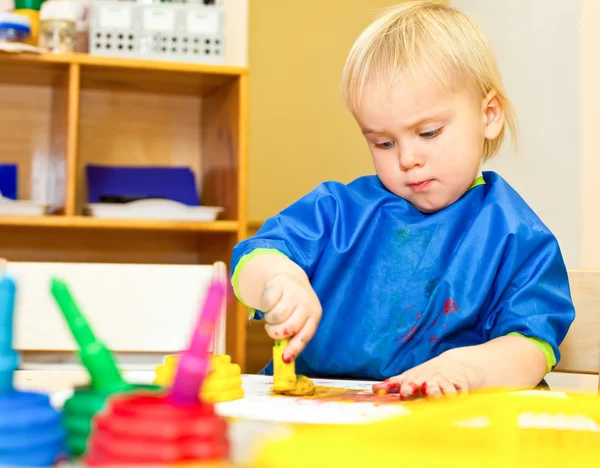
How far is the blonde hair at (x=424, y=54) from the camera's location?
0.83m

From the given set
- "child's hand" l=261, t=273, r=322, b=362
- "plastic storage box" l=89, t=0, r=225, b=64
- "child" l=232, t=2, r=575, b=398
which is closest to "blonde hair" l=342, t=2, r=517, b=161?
"child" l=232, t=2, r=575, b=398

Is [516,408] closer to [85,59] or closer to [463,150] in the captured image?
[463,150]

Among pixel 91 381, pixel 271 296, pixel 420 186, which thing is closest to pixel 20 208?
pixel 420 186

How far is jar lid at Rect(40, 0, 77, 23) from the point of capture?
1.76 metres

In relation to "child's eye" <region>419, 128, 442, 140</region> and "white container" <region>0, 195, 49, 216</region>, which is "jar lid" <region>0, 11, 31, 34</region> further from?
"child's eye" <region>419, 128, 442, 140</region>

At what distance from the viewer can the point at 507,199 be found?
0.87 m

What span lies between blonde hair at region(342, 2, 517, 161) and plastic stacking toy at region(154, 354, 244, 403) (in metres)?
0.40

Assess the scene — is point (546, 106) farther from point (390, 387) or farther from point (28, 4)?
point (390, 387)

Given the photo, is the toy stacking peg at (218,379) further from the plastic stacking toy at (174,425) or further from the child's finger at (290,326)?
the plastic stacking toy at (174,425)

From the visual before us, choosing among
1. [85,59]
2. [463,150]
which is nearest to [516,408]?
[463,150]

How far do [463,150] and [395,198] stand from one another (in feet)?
0.38

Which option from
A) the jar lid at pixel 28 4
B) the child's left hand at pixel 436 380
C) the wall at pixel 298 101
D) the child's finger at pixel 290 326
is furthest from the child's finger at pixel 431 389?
the wall at pixel 298 101

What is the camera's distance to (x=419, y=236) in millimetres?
892

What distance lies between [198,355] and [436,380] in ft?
1.23
